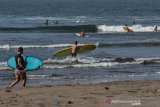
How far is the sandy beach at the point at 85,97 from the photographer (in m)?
13.0

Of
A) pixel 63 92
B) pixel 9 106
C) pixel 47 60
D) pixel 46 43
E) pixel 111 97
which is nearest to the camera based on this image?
pixel 9 106

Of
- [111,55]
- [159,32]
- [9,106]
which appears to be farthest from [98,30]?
[9,106]

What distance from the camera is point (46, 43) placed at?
132ft

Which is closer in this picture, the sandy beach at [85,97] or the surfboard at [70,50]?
the sandy beach at [85,97]

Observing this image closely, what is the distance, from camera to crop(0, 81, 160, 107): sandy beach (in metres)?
13.0

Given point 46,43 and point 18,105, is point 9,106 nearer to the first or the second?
point 18,105

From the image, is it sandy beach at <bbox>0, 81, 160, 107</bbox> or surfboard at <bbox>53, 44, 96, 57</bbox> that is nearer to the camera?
sandy beach at <bbox>0, 81, 160, 107</bbox>

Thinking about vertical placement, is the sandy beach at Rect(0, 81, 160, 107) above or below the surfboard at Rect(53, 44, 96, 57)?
below

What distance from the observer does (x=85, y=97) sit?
14.3m

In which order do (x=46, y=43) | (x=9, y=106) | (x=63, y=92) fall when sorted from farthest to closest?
(x=46, y=43) < (x=63, y=92) < (x=9, y=106)

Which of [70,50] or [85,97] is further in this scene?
[70,50]

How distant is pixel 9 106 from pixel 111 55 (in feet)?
62.8

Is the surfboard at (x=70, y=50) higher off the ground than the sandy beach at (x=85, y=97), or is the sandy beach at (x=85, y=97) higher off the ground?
the surfboard at (x=70, y=50)

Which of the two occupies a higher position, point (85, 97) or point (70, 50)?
point (70, 50)
